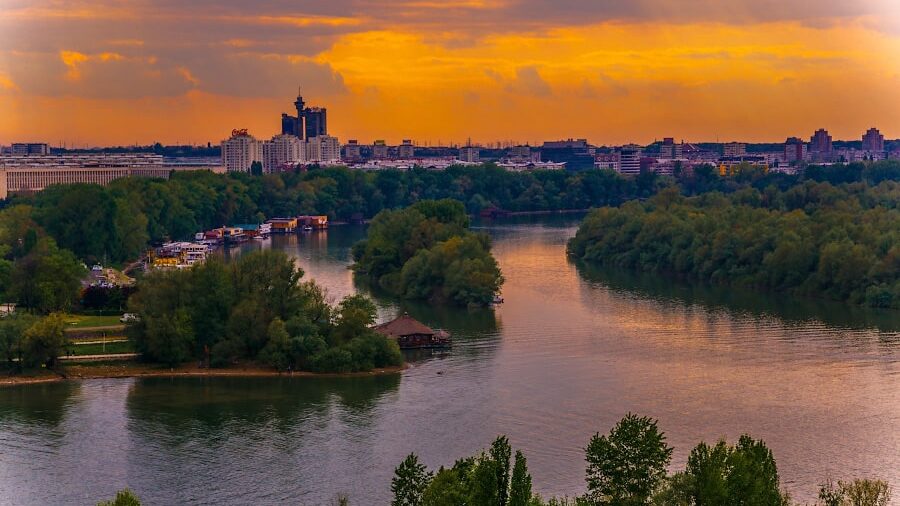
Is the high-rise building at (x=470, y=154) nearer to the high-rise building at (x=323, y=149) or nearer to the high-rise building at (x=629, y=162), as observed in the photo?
the high-rise building at (x=323, y=149)

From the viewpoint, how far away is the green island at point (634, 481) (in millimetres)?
11648

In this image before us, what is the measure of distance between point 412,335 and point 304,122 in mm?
90420

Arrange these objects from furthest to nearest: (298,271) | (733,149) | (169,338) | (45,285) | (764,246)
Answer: (733,149)
(764,246)
(45,285)
(298,271)
(169,338)

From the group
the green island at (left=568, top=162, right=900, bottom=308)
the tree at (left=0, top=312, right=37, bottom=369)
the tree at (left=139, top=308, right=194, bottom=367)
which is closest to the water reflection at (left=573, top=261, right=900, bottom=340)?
the green island at (left=568, top=162, right=900, bottom=308)

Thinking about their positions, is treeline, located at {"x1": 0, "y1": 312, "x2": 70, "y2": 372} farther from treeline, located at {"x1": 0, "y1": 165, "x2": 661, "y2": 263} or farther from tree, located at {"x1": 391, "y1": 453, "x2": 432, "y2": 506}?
treeline, located at {"x1": 0, "y1": 165, "x2": 661, "y2": 263}

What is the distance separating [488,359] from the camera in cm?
2172

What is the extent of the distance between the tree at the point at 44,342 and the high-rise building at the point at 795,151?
276 feet

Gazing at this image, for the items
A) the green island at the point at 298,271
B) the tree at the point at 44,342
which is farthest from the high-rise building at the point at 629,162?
the tree at the point at 44,342

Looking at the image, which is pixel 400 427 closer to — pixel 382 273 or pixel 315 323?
pixel 315 323

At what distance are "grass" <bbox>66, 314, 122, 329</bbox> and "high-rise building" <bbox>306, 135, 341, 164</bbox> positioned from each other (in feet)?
256

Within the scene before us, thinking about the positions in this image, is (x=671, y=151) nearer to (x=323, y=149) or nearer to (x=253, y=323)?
(x=323, y=149)

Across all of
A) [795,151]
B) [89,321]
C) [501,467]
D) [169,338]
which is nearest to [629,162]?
[795,151]

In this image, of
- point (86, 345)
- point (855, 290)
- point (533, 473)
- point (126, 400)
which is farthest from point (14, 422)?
point (855, 290)

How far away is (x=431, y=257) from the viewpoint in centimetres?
2916
